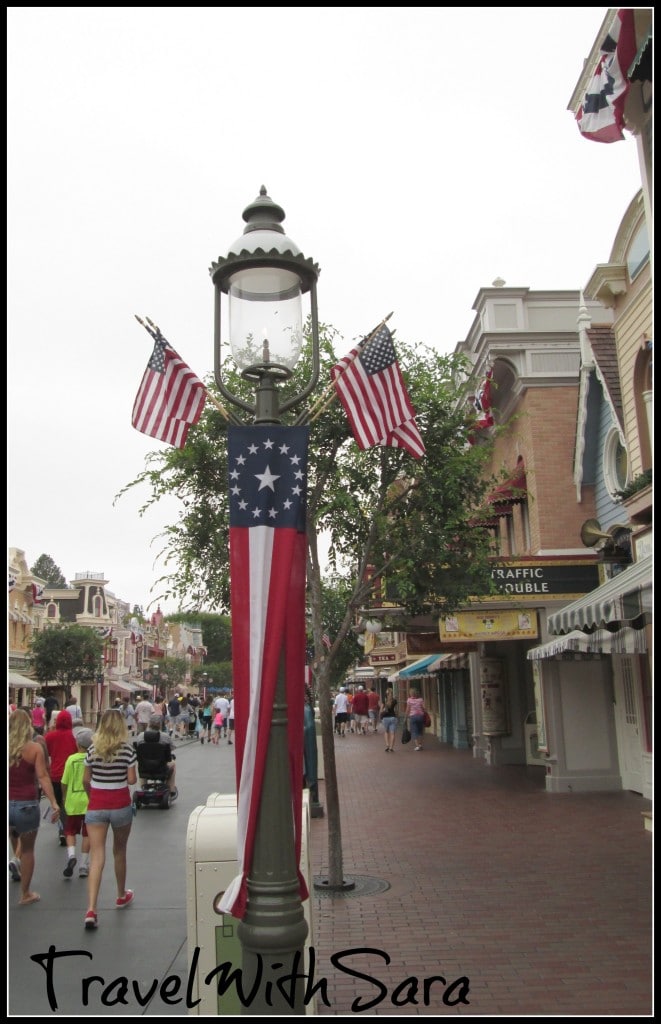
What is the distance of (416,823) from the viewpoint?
1279 cm

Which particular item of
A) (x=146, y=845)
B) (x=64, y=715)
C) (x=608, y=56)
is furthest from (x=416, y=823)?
(x=608, y=56)

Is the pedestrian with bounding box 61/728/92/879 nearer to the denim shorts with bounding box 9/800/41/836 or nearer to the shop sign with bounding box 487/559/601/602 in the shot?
the denim shorts with bounding box 9/800/41/836

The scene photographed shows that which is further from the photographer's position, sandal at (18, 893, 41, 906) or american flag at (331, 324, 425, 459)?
sandal at (18, 893, 41, 906)

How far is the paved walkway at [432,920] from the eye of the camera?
5754 millimetres

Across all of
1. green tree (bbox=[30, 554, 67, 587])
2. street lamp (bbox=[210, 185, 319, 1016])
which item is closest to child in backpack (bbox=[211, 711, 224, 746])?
street lamp (bbox=[210, 185, 319, 1016])

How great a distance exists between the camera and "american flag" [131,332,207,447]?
18.5ft

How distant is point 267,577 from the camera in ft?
14.6

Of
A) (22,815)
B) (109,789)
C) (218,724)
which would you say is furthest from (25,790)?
(218,724)

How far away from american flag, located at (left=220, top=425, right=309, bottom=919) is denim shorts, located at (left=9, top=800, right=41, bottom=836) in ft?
15.6

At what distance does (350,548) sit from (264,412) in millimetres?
6813

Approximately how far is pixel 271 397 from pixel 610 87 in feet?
18.1

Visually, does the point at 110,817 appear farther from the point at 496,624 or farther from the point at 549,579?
the point at 549,579

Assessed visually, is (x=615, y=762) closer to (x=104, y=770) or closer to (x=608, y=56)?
(x=104, y=770)

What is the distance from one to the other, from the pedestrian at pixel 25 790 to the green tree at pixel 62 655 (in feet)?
158
